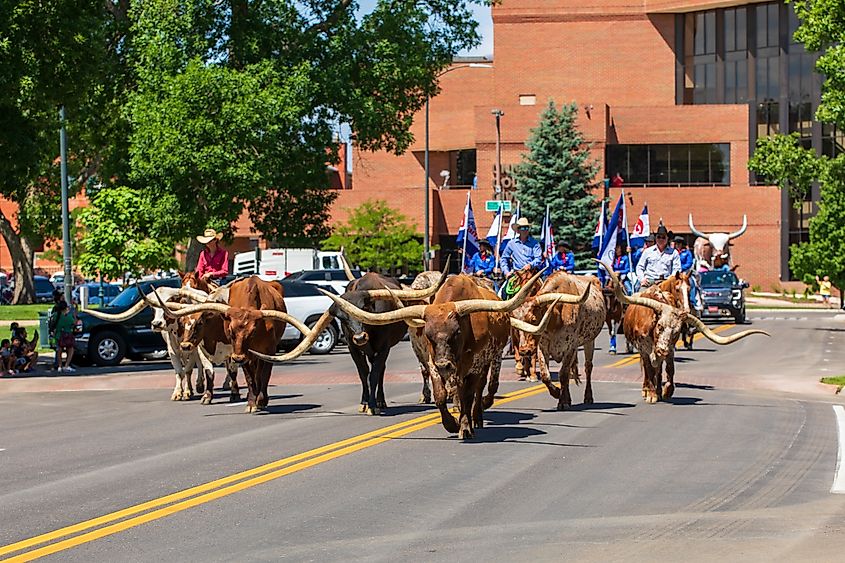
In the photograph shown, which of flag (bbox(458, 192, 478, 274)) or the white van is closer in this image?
flag (bbox(458, 192, 478, 274))

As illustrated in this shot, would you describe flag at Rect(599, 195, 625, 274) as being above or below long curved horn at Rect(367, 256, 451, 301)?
above

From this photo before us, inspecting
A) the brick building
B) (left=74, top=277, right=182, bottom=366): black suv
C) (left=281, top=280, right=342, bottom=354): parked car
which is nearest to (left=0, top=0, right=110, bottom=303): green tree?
(left=74, top=277, right=182, bottom=366): black suv

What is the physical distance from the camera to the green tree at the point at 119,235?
3803 centimetres

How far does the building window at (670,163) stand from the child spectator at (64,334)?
50.9m

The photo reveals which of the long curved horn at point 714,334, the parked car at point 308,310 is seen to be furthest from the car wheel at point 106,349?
the long curved horn at point 714,334

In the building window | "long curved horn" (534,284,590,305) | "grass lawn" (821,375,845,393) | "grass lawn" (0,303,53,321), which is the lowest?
"grass lawn" (0,303,53,321)

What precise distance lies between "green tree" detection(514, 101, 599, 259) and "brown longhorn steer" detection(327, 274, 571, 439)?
52661 millimetres

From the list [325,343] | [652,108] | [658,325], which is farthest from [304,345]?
[652,108]

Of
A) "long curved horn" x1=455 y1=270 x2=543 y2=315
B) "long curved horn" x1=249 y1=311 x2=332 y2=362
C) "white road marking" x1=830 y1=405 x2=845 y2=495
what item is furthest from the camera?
"long curved horn" x1=249 y1=311 x2=332 y2=362

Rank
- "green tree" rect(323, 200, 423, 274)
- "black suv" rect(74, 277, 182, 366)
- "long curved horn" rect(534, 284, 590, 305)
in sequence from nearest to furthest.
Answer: "long curved horn" rect(534, 284, 590, 305)
"black suv" rect(74, 277, 182, 366)
"green tree" rect(323, 200, 423, 274)

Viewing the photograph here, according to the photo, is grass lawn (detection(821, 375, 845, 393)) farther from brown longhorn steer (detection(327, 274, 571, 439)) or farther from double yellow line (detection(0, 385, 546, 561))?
double yellow line (detection(0, 385, 546, 561))

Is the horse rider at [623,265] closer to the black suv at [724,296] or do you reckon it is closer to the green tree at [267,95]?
the green tree at [267,95]

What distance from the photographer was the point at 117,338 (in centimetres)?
2964

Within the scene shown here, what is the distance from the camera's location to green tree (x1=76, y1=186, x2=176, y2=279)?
3803 cm
